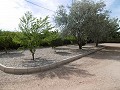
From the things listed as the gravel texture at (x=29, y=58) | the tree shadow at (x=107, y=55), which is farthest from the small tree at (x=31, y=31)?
the tree shadow at (x=107, y=55)

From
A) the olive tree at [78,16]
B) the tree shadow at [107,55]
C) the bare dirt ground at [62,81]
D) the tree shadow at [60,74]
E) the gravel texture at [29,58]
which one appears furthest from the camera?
the olive tree at [78,16]

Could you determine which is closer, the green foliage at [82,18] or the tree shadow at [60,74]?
the tree shadow at [60,74]

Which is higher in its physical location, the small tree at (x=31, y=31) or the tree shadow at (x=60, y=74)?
the small tree at (x=31, y=31)

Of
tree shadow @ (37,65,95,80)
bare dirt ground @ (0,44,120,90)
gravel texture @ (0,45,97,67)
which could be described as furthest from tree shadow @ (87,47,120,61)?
tree shadow @ (37,65,95,80)

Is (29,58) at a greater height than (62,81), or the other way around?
(29,58)

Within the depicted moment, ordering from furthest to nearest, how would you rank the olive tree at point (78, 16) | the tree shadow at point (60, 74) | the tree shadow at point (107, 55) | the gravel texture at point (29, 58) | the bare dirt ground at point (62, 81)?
the olive tree at point (78, 16) → the tree shadow at point (107, 55) → the gravel texture at point (29, 58) → the tree shadow at point (60, 74) → the bare dirt ground at point (62, 81)

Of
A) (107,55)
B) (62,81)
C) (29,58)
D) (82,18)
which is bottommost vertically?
(62,81)

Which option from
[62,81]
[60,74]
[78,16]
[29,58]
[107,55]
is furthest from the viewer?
[78,16]

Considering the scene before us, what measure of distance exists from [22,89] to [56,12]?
436 inches

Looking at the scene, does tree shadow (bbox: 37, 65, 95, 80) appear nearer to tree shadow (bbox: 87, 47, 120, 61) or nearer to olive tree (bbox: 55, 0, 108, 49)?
tree shadow (bbox: 87, 47, 120, 61)

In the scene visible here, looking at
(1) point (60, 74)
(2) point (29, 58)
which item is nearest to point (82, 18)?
(2) point (29, 58)

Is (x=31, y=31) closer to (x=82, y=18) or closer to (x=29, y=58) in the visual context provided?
(x=29, y=58)

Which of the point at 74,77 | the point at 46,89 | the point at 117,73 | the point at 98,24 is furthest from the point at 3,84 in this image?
the point at 98,24

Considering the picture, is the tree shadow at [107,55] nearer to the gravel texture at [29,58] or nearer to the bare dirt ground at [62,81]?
the gravel texture at [29,58]
